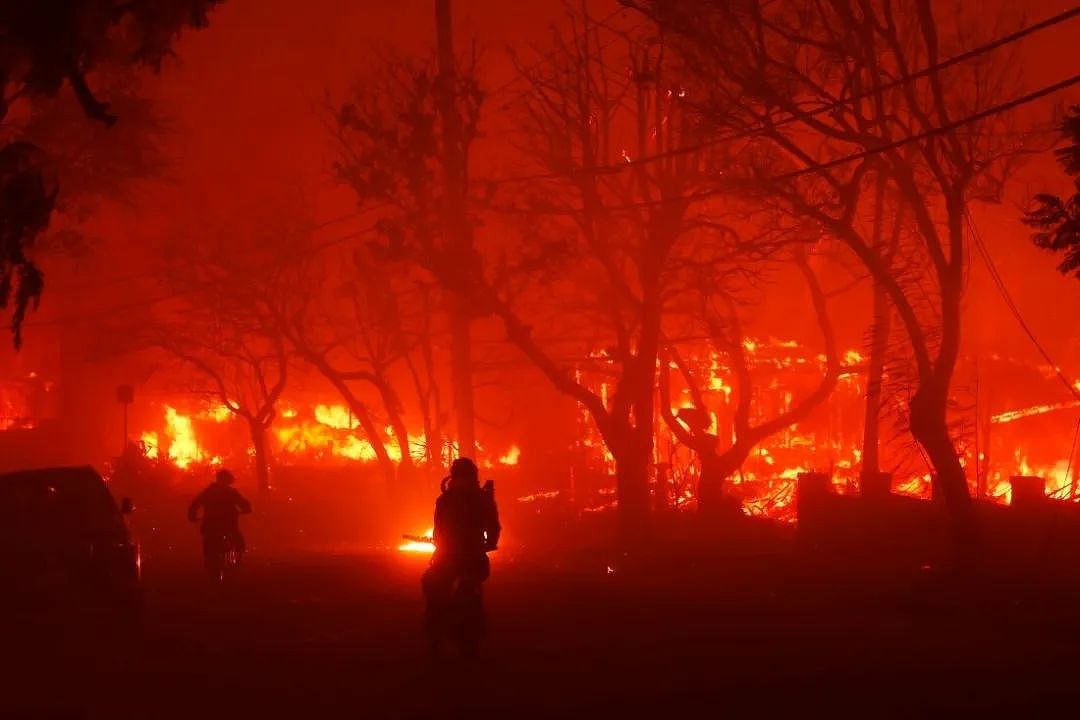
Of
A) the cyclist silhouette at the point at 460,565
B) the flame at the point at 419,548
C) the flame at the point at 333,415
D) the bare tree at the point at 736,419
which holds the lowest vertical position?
the flame at the point at 419,548

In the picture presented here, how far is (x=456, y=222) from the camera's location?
2353 cm

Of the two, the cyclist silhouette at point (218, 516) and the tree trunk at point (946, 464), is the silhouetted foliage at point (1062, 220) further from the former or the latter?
the cyclist silhouette at point (218, 516)

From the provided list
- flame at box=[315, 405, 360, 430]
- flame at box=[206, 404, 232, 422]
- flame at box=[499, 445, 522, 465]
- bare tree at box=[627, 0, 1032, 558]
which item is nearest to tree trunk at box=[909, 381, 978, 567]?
bare tree at box=[627, 0, 1032, 558]

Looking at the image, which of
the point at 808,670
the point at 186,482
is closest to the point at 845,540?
the point at 808,670

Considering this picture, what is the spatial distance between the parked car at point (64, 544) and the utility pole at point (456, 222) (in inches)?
455

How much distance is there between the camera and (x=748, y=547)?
23.5 m

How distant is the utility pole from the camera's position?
77.8 ft

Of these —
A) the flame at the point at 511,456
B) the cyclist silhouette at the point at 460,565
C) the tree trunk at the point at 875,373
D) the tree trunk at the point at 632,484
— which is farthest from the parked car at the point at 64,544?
the flame at the point at 511,456

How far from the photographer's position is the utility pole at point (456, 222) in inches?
933

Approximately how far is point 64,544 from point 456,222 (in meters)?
12.6

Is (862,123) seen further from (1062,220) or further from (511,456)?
(511,456)

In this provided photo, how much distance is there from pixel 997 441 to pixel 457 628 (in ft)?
112

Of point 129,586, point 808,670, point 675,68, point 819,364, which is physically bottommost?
point 808,670

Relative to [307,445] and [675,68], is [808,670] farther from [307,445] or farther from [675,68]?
[307,445]
